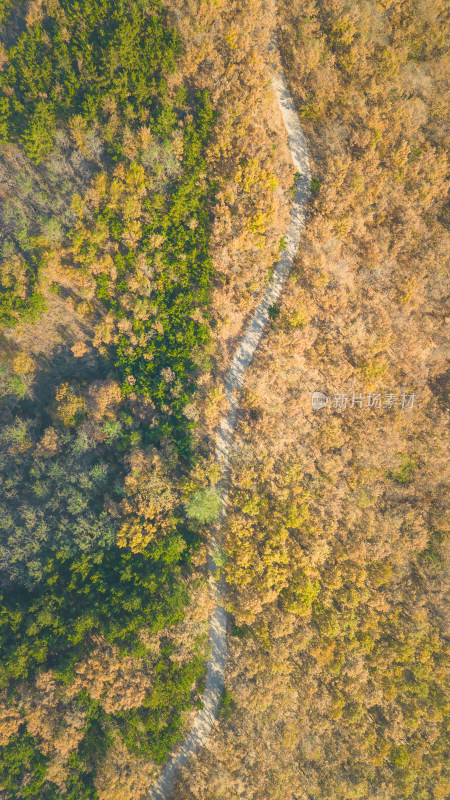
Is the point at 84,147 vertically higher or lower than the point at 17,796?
higher

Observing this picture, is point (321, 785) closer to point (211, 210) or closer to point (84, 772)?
point (84, 772)

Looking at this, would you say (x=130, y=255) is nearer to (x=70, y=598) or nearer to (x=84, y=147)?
(x=84, y=147)

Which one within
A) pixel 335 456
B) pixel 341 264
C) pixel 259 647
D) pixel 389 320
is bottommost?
pixel 259 647

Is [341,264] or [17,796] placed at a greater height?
[341,264]

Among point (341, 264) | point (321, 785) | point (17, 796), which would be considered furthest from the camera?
point (341, 264)

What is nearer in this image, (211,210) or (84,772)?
(84,772)

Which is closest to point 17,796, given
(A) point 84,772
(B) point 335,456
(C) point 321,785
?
(A) point 84,772

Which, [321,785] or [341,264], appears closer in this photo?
[321,785]

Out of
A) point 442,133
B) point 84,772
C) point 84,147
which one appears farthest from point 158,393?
point 442,133

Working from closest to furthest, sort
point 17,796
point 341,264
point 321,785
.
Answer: point 17,796, point 321,785, point 341,264
